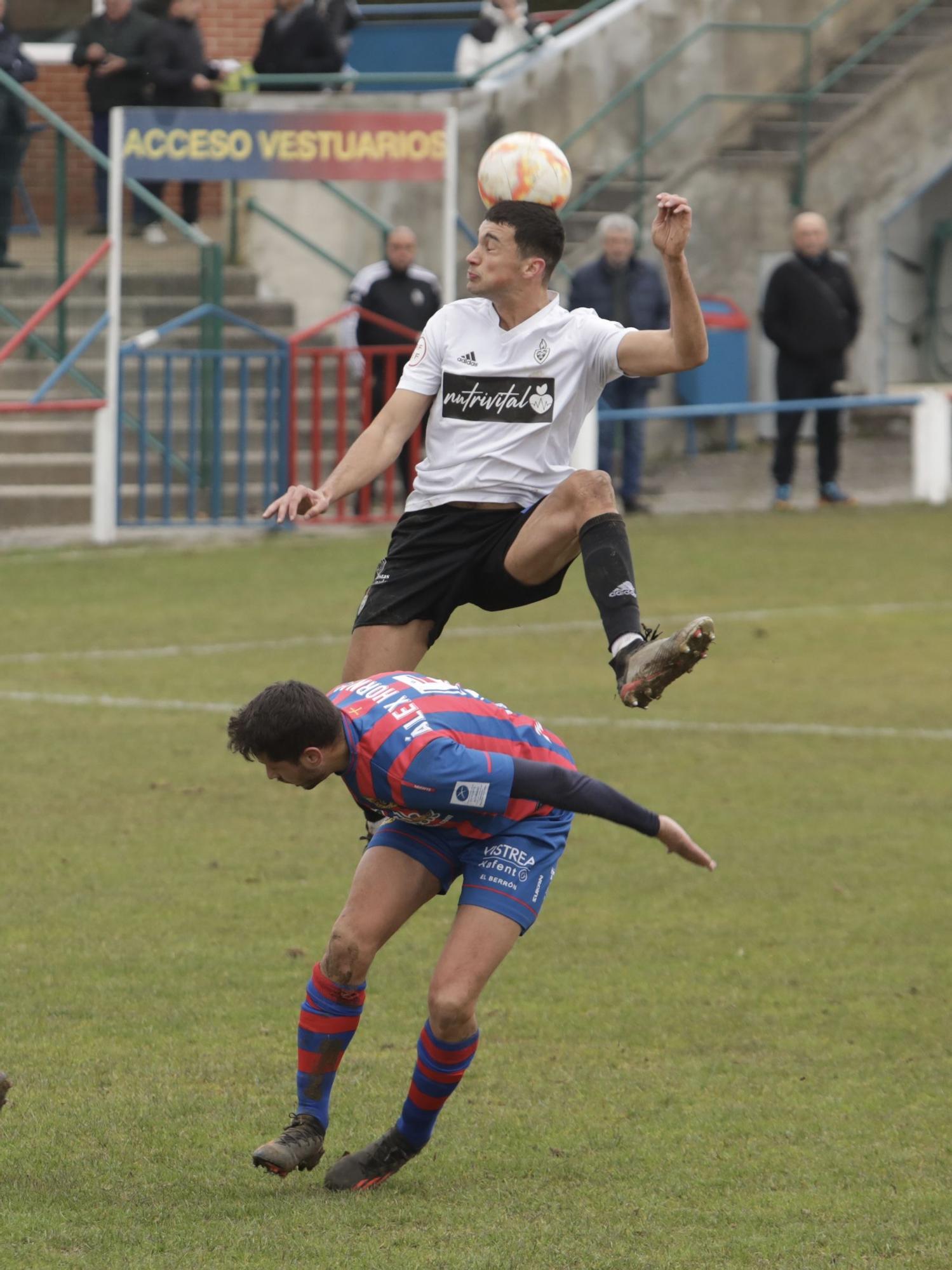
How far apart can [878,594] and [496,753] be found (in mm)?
10679

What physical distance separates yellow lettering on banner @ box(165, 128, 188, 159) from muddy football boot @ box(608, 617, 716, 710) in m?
12.5

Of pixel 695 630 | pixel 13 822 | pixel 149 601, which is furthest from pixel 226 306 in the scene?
pixel 695 630

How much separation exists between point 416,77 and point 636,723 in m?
11.1

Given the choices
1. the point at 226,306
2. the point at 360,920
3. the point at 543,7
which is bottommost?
the point at 360,920

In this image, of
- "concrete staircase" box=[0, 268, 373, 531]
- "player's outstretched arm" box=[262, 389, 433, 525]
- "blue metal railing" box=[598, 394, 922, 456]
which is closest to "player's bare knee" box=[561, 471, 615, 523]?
"player's outstretched arm" box=[262, 389, 433, 525]

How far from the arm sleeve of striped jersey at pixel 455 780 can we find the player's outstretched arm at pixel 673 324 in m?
1.44

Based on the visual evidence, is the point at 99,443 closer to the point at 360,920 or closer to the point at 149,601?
the point at 149,601

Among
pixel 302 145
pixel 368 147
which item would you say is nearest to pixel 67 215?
pixel 302 145

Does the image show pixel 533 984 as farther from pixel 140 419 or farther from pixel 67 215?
pixel 67 215

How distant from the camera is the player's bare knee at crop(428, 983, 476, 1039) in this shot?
513 cm

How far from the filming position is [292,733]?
4910mm

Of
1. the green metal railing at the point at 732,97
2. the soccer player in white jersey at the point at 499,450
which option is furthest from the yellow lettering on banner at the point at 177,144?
the soccer player in white jersey at the point at 499,450

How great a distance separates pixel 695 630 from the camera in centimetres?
558

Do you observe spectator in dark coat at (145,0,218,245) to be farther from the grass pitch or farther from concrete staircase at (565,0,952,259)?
the grass pitch
